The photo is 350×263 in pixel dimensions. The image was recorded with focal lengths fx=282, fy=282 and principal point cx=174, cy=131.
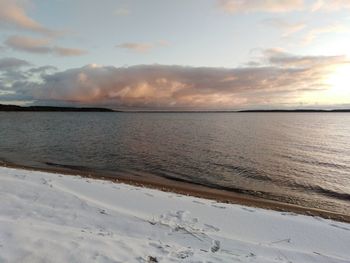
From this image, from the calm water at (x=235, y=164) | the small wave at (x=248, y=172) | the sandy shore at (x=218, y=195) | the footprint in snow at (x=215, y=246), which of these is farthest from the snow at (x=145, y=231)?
the small wave at (x=248, y=172)

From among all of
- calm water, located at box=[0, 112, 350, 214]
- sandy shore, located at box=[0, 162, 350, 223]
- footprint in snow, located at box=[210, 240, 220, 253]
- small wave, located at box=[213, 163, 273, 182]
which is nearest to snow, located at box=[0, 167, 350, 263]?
footprint in snow, located at box=[210, 240, 220, 253]

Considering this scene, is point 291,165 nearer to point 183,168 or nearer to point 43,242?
point 183,168

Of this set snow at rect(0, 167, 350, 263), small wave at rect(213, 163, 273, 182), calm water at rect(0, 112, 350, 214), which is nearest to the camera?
snow at rect(0, 167, 350, 263)

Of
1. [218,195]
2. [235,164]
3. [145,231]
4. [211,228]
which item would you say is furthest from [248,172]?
[145,231]

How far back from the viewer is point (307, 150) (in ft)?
110

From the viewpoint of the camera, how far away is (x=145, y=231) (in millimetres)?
7621

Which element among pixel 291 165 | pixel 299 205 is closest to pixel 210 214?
pixel 299 205

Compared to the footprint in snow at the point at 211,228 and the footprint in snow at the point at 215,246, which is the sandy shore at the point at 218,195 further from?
the footprint in snow at the point at 215,246

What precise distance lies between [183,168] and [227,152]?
9.28 m

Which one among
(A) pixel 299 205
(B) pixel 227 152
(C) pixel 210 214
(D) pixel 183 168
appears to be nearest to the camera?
(C) pixel 210 214

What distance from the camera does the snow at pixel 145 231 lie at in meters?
5.81

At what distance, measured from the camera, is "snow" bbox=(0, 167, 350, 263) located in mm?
5809

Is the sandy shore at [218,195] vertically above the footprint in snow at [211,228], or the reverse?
the footprint in snow at [211,228]

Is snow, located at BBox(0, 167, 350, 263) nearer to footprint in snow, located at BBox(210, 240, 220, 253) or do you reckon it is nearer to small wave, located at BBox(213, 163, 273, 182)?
footprint in snow, located at BBox(210, 240, 220, 253)
